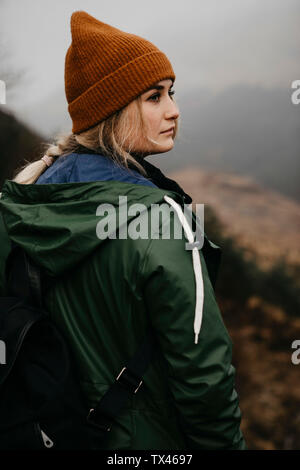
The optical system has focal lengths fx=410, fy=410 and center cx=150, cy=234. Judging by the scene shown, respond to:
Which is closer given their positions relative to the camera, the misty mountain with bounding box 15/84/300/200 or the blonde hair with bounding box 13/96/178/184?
the blonde hair with bounding box 13/96/178/184

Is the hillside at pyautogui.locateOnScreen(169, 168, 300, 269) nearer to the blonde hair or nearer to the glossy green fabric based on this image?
the blonde hair

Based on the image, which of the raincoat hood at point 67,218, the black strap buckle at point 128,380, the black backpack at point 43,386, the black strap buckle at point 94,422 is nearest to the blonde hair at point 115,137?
the raincoat hood at point 67,218

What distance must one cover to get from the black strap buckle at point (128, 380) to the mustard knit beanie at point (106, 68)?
0.72 metres

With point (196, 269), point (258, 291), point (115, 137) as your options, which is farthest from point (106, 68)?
point (258, 291)

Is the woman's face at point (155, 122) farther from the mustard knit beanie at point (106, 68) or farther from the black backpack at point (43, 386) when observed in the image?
the black backpack at point (43, 386)

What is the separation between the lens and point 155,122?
1.19 m

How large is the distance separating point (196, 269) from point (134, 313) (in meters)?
0.18

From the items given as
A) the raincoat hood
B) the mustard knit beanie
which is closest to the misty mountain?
the mustard knit beanie

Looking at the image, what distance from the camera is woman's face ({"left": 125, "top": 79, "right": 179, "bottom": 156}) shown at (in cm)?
119

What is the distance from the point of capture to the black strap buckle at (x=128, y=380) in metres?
0.99

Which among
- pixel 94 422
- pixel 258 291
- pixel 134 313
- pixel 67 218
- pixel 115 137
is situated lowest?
pixel 258 291

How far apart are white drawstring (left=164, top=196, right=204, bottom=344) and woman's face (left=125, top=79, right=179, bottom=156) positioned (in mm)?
273

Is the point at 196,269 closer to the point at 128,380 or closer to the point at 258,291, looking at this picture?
the point at 128,380
